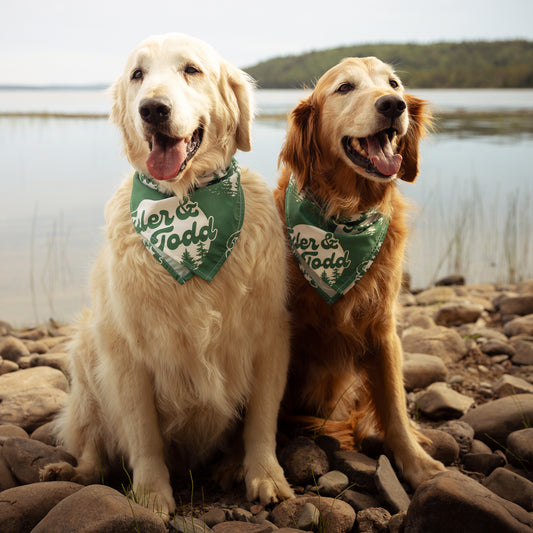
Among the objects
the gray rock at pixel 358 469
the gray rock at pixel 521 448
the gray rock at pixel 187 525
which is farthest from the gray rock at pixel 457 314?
the gray rock at pixel 187 525

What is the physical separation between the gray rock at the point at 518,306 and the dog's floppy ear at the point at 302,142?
299 centimetres

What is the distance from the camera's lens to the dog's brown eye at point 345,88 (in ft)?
8.95

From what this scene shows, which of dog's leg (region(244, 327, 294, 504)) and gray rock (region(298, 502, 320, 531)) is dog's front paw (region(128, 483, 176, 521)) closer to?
dog's leg (region(244, 327, 294, 504))

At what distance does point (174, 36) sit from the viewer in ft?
7.81

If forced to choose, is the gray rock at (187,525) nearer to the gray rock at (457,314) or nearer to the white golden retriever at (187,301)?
the white golden retriever at (187,301)

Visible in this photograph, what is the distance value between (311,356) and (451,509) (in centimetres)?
109

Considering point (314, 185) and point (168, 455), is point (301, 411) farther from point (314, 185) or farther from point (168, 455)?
point (314, 185)

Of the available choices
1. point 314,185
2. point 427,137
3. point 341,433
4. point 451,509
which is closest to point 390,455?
point 341,433

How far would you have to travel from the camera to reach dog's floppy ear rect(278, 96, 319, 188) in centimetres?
284

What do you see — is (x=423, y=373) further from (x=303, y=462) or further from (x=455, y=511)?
(x=455, y=511)

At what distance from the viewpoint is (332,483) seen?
251 cm

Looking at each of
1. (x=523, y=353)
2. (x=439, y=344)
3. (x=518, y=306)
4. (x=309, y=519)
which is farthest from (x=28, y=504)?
(x=518, y=306)

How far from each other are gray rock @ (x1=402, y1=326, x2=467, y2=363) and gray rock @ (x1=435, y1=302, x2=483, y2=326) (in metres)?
0.67

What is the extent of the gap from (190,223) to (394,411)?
137 cm
